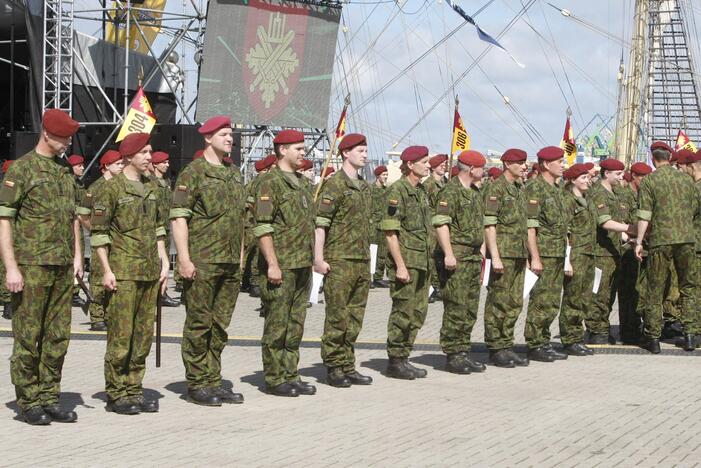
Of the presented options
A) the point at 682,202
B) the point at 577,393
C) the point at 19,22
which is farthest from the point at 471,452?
the point at 19,22

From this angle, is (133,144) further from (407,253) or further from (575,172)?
(575,172)

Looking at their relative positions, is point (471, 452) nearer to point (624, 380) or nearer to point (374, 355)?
point (624, 380)

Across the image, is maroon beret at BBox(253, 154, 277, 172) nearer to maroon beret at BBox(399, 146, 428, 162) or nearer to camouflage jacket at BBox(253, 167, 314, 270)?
maroon beret at BBox(399, 146, 428, 162)

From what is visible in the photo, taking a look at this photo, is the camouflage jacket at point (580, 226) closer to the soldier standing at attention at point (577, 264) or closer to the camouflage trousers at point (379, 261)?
the soldier standing at attention at point (577, 264)

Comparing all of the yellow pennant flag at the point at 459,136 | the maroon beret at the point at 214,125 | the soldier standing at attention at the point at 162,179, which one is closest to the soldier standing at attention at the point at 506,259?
the maroon beret at the point at 214,125

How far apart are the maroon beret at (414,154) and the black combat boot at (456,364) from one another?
1742mm

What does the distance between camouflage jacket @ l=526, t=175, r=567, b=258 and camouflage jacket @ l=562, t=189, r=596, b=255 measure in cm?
44

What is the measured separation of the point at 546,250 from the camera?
10.6m

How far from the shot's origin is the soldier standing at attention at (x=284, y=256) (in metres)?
8.30

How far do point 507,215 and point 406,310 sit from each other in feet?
4.96

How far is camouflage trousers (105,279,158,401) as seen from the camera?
7.58 metres

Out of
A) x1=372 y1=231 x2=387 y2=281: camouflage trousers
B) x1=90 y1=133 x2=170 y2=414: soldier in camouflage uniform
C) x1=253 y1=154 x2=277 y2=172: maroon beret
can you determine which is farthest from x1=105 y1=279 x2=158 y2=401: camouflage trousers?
x1=372 y1=231 x2=387 y2=281: camouflage trousers

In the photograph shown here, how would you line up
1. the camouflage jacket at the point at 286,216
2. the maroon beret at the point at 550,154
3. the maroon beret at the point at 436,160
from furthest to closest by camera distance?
1. the maroon beret at the point at 436,160
2. the maroon beret at the point at 550,154
3. the camouflage jacket at the point at 286,216

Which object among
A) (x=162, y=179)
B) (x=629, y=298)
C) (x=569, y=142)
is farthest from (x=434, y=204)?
(x=569, y=142)
